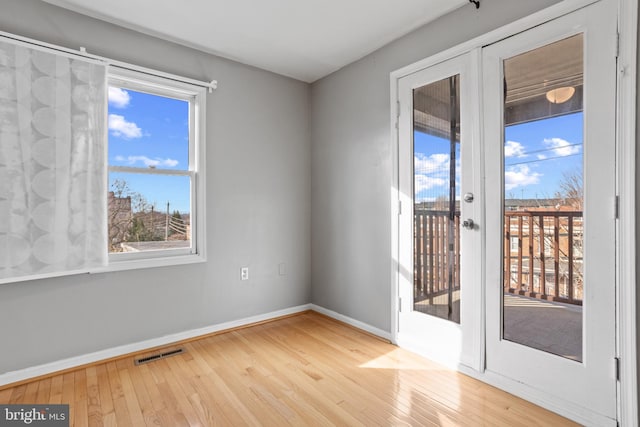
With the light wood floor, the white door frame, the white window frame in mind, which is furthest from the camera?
the white window frame

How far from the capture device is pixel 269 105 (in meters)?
3.28

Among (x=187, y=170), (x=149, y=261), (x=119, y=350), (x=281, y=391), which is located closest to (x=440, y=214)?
(x=281, y=391)

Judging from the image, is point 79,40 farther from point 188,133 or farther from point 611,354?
point 611,354

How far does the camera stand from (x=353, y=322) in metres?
3.10

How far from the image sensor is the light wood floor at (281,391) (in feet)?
5.71

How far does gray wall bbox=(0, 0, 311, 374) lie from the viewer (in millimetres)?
2160

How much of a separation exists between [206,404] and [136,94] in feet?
7.64

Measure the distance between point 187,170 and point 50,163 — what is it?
94 cm

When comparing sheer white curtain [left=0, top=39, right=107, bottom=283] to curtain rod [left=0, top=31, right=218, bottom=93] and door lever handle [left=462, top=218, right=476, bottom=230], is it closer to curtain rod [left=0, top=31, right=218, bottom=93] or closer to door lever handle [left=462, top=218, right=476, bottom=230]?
curtain rod [left=0, top=31, right=218, bottom=93]

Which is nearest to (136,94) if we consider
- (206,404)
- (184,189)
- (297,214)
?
(184,189)

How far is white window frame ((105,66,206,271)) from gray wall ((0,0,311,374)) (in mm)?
76

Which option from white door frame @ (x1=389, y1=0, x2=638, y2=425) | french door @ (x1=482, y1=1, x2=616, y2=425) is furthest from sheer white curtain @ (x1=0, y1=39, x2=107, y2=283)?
white door frame @ (x1=389, y1=0, x2=638, y2=425)

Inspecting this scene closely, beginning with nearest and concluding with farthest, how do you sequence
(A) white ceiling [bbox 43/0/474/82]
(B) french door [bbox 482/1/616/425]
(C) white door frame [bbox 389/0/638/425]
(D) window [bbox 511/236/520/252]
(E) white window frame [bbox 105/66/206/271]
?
(C) white door frame [bbox 389/0/638/425]
(B) french door [bbox 482/1/616/425]
(D) window [bbox 511/236/520/252]
(A) white ceiling [bbox 43/0/474/82]
(E) white window frame [bbox 105/66/206/271]

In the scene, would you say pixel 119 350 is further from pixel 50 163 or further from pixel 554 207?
pixel 554 207
